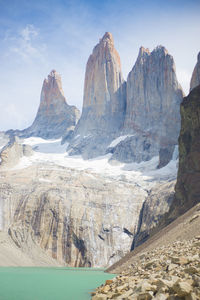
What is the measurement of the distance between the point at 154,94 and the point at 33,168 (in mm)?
54855

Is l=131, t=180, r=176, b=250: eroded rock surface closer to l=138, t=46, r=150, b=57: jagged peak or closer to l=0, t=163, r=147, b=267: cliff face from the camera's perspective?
l=0, t=163, r=147, b=267: cliff face

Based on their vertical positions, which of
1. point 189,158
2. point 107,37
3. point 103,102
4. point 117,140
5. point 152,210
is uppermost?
point 107,37

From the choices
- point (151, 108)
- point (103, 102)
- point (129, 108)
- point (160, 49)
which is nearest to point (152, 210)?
point (151, 108)

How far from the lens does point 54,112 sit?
17812cm

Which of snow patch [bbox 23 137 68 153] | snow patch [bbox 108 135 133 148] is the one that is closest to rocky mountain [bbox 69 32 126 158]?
snow patch [bbox 108 135 133 148]

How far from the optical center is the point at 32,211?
74250mm

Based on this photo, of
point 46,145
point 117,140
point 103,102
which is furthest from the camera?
point 46,145

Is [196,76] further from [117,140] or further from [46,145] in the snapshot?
[46,145]

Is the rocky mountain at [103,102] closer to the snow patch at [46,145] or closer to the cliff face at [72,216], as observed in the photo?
the snow patch at [46,145]

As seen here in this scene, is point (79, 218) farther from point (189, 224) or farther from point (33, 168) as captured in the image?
point (189, 224)

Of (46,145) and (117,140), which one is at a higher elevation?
(117,140)

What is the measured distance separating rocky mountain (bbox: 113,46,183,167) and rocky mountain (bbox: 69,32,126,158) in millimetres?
6630

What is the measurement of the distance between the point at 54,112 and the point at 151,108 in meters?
63.7

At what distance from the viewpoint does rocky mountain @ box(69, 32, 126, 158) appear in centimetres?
14388
